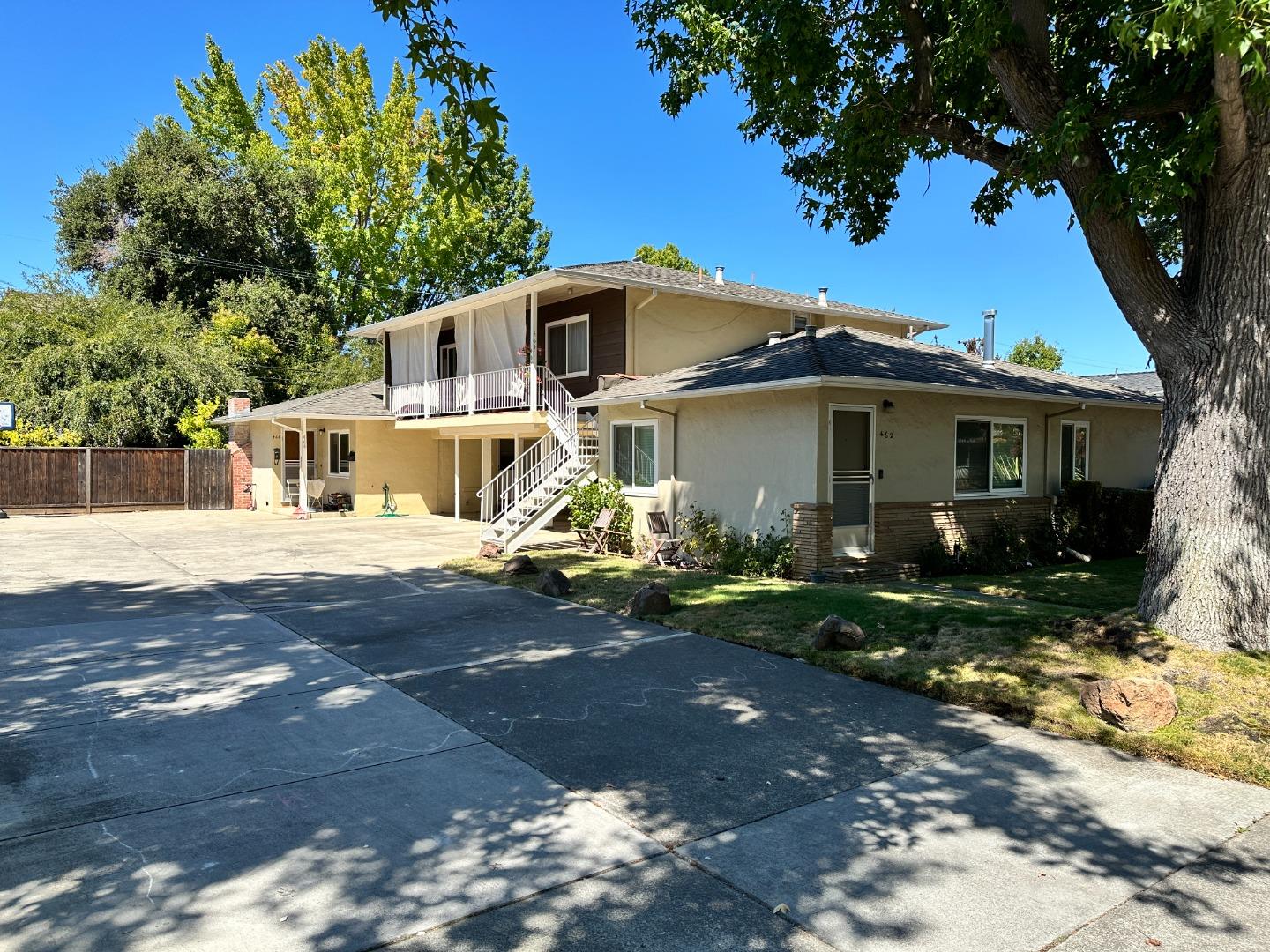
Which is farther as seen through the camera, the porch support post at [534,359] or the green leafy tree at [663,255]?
the green leafy tree at [663,255]

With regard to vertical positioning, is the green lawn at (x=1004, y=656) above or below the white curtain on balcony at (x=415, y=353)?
below

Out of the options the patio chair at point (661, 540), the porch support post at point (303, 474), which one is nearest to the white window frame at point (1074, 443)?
the patio chair at point (661, 540)

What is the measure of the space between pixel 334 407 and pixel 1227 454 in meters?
21.5

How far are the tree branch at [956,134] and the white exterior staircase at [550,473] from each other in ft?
30.7

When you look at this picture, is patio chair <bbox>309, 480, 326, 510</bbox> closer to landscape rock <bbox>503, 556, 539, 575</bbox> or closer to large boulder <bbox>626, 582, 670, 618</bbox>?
landscape rock <bbox>503, 556, 539, 575</bbox>

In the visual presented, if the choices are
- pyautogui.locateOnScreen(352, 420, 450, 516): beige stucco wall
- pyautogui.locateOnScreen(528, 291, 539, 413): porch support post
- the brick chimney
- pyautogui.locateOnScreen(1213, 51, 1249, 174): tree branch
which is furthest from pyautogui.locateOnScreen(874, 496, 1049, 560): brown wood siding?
the brick chimney

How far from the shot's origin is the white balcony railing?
18781 millimetres

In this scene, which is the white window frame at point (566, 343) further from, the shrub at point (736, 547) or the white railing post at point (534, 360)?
the shrub at point (736, 547)

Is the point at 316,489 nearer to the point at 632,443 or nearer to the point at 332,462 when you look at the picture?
the point at 332,462

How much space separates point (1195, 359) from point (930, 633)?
3.09 meters

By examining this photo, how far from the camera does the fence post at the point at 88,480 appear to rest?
24578mm

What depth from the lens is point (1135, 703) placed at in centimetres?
518

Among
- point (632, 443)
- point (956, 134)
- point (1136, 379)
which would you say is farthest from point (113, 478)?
point (1136, 379)

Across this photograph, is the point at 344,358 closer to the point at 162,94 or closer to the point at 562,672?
the point at 162,94
